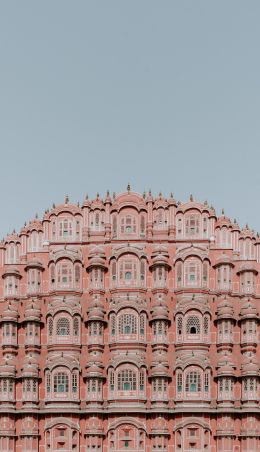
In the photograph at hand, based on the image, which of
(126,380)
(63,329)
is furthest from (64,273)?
(126,380)

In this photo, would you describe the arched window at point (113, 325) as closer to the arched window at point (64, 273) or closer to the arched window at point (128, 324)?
the arched window at point (128, 324)

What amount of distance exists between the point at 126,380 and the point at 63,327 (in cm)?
559

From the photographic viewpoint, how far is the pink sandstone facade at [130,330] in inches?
2213

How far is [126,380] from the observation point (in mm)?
57000

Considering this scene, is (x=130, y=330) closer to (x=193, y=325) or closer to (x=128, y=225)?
(x=193, y=325)

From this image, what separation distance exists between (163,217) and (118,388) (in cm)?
1218

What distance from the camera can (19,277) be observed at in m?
60.0

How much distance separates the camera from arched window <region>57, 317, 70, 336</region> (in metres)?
58.2

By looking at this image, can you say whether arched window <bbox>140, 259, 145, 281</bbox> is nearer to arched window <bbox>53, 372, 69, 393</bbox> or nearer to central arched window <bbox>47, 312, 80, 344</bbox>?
central arched window <bbox>47, 312, 80, 344</bbox>

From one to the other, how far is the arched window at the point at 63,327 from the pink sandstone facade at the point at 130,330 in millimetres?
68

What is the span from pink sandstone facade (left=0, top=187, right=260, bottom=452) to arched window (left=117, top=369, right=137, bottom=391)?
94mm

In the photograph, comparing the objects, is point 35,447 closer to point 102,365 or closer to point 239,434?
point 102,365

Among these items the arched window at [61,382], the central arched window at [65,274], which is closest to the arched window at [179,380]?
the arched window at [61,382]

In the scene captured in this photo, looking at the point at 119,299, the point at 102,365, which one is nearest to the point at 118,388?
the point at 102,365
